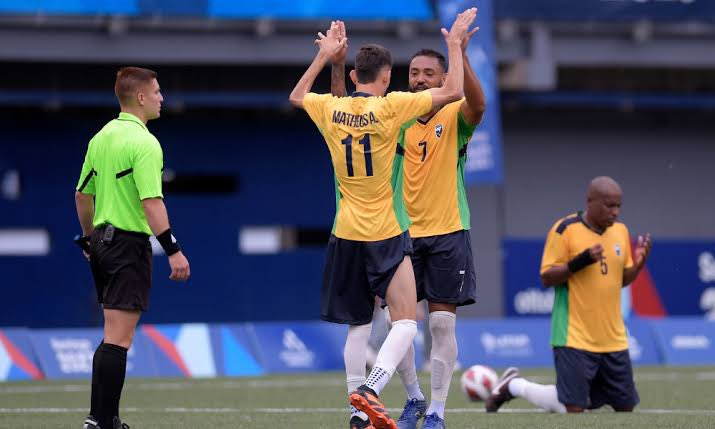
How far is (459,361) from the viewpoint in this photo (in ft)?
57.1

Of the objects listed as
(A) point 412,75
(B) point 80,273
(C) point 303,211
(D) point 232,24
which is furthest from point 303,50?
(A) point 412,75

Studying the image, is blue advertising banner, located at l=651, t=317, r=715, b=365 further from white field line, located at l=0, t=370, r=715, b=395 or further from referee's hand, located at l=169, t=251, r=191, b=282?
referee's hand, located at l=169, t=251, r=191, b=282

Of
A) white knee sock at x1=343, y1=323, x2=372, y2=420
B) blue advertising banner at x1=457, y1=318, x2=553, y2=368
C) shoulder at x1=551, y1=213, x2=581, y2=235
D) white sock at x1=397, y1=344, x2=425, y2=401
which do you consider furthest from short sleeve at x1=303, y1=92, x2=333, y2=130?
blue advertising banner at x1=457, y1=318, x2=553, y2=368

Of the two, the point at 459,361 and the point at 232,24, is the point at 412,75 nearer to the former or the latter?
the point at 459,361

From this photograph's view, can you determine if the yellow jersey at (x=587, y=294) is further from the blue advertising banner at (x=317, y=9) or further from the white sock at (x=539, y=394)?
the blue advertising banner at (x=317, y=9)

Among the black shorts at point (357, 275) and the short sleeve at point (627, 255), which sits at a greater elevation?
the black shorts at point (357, 275)

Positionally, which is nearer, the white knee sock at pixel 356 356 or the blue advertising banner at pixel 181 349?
the white knee sock at pixel 356 356

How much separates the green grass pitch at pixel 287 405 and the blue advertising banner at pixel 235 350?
816mm

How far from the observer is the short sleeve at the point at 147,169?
24.8ft


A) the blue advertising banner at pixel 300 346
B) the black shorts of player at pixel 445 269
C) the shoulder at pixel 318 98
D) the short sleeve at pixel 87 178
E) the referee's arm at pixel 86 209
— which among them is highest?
the shoulder at pixel 318 98

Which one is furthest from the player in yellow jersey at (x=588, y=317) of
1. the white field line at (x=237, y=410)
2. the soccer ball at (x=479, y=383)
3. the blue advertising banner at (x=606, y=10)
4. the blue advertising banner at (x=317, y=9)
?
the blue advertising banner at (x=606, y=10)

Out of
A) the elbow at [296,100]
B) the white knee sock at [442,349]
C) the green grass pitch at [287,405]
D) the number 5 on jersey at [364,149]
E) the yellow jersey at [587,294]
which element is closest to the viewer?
the number 5 on jersey at [364,149]

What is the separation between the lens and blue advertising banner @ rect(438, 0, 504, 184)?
1688 centimetres

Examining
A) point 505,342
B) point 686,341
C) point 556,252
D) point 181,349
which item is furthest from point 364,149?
point 686,341
